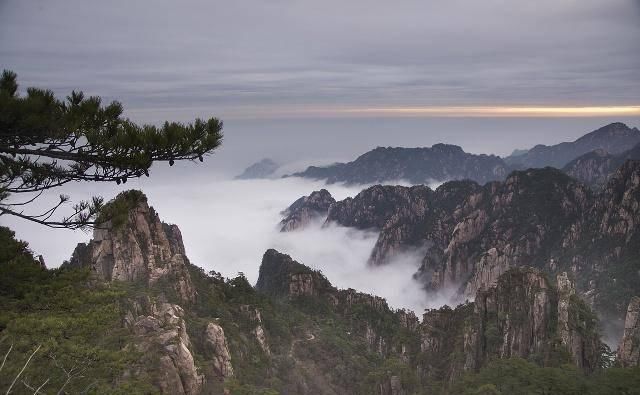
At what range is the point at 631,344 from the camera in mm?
48062

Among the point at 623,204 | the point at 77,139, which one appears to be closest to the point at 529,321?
the point at 77,139

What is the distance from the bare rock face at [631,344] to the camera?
154 ft

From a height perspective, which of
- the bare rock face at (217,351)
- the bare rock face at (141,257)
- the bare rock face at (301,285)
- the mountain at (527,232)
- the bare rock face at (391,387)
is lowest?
the bare rock face at (391,387)

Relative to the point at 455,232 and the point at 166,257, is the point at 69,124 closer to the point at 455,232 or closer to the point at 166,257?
the point at 166,257

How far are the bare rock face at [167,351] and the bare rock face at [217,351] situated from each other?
11.7 ft

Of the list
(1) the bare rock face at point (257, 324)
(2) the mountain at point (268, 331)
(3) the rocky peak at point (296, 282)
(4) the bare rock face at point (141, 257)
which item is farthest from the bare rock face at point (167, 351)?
(3) the rocky peak at point (296, 282)

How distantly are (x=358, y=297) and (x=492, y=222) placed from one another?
73378 mm

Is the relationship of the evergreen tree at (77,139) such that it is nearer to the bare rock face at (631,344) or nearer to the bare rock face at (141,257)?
the bare rock face at (141,257)

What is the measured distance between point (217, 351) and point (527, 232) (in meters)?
111

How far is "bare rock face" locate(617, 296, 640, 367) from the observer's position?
46.9 metres

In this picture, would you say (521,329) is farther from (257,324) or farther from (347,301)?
(347,301)

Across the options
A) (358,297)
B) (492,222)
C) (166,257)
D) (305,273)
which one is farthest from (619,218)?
(166,257)

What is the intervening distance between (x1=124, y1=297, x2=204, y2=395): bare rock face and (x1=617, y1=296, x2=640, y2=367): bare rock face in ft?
132

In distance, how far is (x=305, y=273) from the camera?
84.1 m
